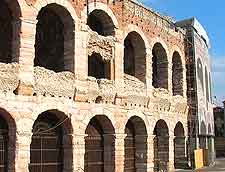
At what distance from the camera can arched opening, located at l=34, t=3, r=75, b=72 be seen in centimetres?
1627

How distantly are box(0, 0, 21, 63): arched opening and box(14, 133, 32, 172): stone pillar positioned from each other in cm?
261

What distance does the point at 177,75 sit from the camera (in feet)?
80.0

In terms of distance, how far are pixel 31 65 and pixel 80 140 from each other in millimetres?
3446

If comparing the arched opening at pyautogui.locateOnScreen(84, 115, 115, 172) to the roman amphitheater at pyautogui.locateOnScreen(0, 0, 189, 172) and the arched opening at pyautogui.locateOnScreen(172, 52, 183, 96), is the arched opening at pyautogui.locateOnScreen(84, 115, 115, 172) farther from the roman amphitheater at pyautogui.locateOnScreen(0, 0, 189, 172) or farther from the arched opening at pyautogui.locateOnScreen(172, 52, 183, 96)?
the arched opening at pyautogui.locateOnScreen(172, 52, 183, 96)

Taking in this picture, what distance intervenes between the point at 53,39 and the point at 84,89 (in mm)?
2678

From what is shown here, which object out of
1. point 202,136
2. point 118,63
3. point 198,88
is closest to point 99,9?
point 118,63

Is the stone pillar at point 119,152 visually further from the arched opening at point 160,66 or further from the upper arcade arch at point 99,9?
the arched opening at point 160,66

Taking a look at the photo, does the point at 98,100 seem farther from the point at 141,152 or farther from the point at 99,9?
the point at 141,152

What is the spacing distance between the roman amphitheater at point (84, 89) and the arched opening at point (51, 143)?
4 cm

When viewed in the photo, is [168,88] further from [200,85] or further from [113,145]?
[113,145]

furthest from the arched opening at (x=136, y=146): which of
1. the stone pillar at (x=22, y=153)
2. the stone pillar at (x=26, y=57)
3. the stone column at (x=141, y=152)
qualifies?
the stone pillar at (x=26, y=57)

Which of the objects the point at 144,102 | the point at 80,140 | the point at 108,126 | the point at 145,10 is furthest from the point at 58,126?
the point at 145,10

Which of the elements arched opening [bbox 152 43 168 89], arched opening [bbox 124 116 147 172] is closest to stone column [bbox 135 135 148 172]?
arched opening [bbox 124 116 147 172]

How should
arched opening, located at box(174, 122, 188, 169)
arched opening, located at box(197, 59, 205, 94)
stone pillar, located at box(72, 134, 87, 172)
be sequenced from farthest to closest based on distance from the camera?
arched opening, located at box(197, 59, 205, 94), arched opening, located at box(174, 122, 188, 169), stone pillar, located at box(72, 134, 87, 172)
